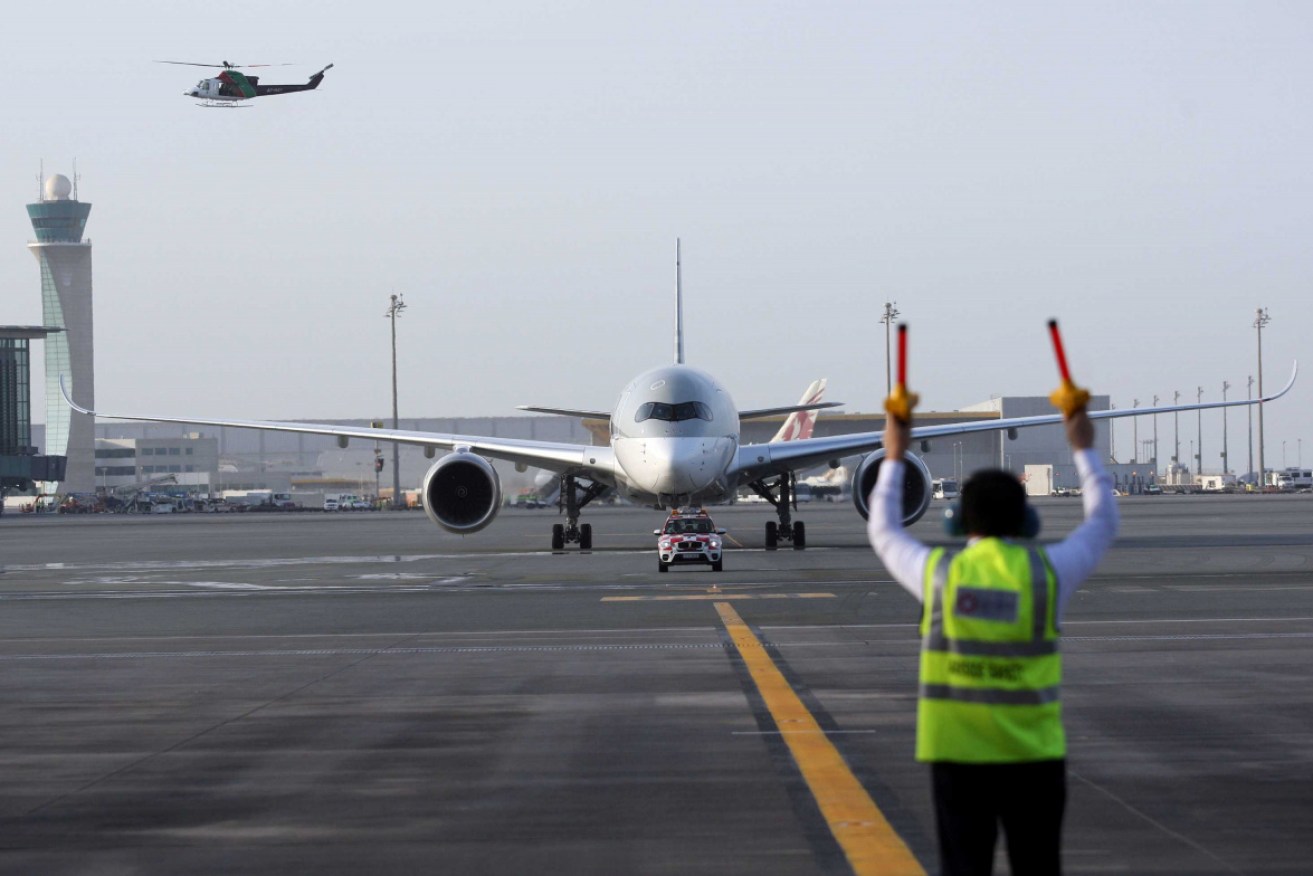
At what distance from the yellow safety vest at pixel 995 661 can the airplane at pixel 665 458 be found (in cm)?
2616

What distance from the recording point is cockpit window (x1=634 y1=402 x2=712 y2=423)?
3231 centimetres

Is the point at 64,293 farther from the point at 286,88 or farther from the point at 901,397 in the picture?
the point at 901,397

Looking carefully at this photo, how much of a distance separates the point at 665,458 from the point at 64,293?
152 meters

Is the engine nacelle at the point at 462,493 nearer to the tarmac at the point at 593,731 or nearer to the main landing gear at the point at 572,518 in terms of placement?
the main landing gear at the point at 572,518

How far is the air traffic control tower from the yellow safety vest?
6628 inches

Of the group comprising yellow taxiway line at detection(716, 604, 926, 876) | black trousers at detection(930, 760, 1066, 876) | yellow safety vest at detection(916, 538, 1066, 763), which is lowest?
yellow taxiway line at detection(716, 604, 926, 876)

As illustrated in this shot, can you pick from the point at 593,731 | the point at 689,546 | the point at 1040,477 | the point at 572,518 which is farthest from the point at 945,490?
the point at 593,731

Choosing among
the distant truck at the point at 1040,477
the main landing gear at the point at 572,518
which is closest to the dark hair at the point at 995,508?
the main landing gear at the point at 572,518

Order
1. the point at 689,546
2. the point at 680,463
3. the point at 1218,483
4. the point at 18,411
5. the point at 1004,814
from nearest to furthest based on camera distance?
the point at 1004,814
the point at 689,546
the point at 680,463
the point at 18,411
the point at 1218,483

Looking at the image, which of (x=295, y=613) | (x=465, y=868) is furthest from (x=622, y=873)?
(x=295, y=613)

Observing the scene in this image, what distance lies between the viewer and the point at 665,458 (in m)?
31.8

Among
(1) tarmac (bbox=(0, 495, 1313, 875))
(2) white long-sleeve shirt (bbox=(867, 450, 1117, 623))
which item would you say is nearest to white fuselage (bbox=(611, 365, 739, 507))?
(1) tarmac (bbox=(0, 495, 1313, 875))

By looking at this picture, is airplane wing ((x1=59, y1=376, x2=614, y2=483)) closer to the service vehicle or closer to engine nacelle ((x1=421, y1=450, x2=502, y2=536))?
engine nacelle ((x1=421, y1=450, x2=502, y2=536))

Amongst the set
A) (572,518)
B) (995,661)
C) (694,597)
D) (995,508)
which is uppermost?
(995,508)
